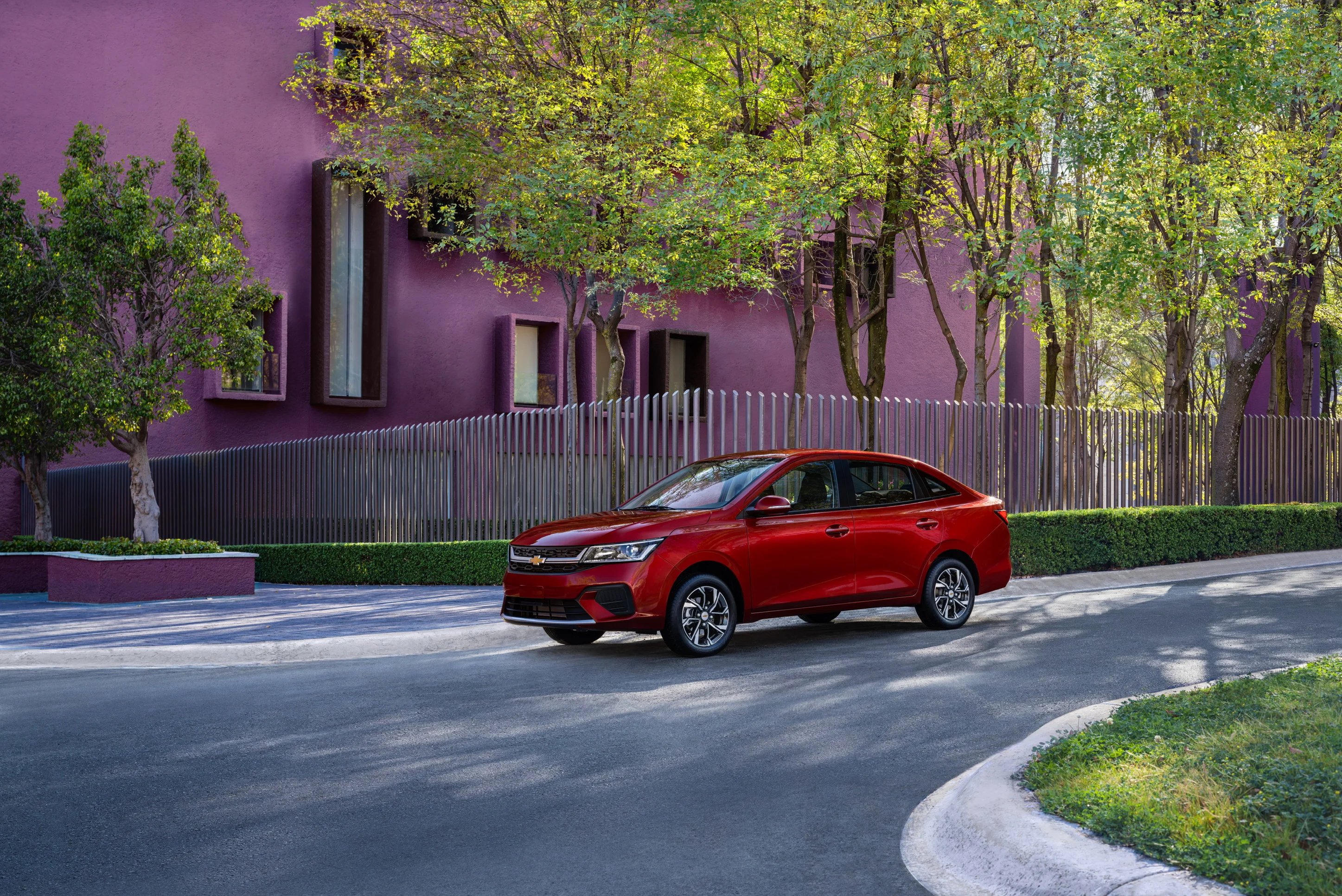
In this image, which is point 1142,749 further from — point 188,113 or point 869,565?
point 188,113

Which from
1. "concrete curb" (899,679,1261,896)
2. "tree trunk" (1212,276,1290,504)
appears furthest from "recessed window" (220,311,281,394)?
"concrete curb" (899,679,1261,896)

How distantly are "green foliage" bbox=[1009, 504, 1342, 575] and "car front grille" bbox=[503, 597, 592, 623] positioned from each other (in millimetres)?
8545

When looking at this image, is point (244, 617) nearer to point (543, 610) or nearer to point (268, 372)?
point (543, 610)

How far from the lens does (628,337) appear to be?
28.9 meters

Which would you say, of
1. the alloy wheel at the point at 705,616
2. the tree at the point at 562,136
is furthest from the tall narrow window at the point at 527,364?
the alloy wheel at the point at 705,616

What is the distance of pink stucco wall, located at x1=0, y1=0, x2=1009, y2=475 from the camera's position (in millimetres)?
23156

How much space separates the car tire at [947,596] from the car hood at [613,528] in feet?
8.76

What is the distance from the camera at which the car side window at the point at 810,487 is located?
36.8ft

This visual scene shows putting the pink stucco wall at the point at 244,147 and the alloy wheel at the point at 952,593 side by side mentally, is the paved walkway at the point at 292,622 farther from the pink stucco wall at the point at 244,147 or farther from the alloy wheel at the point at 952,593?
the pink stucco wall at the point at 244,147

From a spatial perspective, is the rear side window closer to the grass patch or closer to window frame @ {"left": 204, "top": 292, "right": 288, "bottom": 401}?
the grass patch

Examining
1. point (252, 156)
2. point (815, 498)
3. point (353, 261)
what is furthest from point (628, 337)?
point (815, 498)

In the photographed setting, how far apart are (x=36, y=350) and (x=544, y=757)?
479 inches

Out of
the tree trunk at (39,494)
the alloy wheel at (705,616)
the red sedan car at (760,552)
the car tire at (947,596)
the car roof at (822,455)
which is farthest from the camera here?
the tree trunk at (39,494)

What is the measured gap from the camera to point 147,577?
15.6 m
